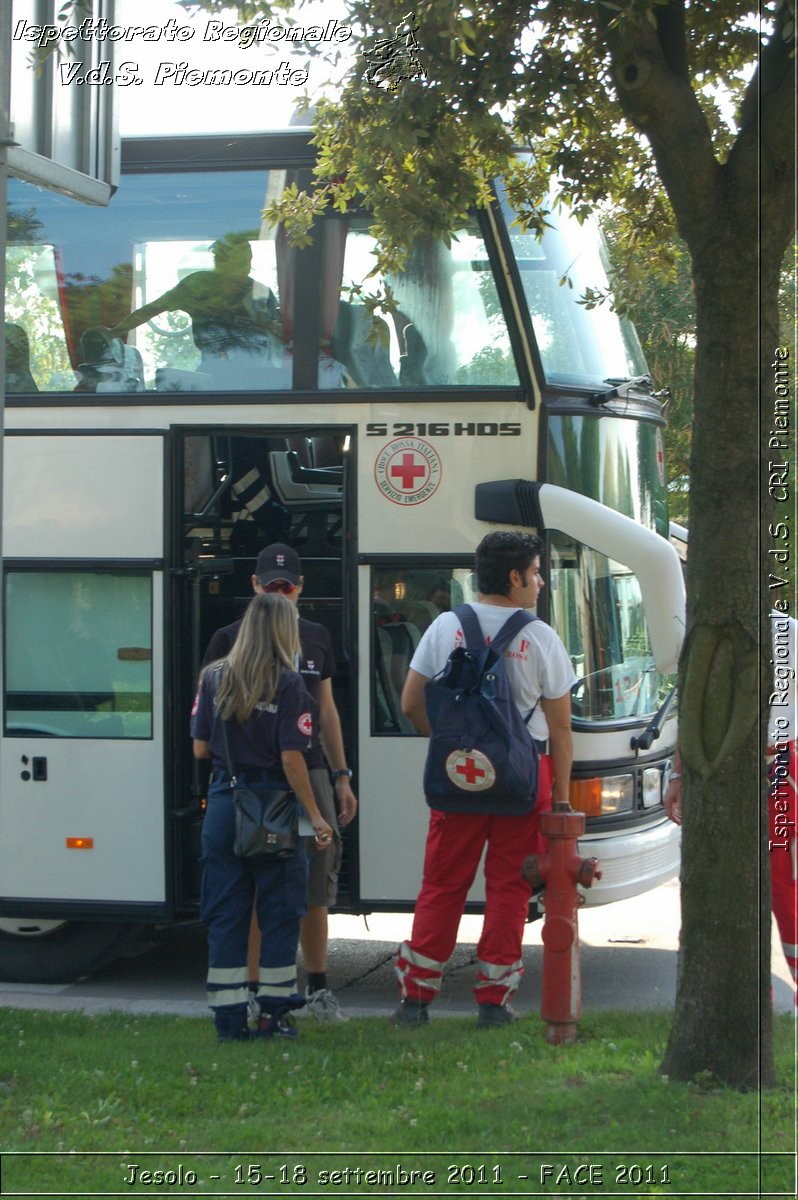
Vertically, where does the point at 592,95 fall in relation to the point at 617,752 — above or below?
above

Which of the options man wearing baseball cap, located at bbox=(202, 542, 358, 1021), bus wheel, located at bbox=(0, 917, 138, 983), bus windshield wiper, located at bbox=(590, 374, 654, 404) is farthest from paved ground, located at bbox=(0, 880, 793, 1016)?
bus windshield wiper, located at bbox=(590, 374, 654, 404)

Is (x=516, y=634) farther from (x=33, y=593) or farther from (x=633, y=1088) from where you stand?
(x=33, y=593)

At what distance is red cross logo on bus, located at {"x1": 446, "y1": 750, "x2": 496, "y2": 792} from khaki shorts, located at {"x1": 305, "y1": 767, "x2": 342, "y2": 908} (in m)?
0.74

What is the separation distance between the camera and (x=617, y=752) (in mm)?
6891

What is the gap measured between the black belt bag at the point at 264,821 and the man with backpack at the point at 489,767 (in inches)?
23.9

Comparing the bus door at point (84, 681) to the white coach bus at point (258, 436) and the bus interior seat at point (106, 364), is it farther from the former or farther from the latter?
the bus interior seat at point (106, 364)

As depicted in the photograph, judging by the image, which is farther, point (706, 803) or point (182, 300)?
point (182, 300)

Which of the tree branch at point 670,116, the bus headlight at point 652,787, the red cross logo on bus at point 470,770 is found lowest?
the bus headlight at point 652,787

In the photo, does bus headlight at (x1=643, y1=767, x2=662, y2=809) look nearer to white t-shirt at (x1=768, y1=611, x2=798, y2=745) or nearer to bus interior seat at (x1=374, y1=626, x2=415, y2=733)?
bus interior seat at (x1=374, y1=626, x2=415, y2=733)

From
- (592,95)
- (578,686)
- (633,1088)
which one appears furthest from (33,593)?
(633,1088)

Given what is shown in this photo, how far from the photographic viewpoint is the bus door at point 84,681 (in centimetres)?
699

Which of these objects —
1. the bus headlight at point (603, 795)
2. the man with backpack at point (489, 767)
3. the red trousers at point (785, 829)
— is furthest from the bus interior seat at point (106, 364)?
the red trousers at point (785, 829)

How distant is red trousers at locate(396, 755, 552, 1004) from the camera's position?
5777 millimetres

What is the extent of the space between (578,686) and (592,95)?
8.67ft
